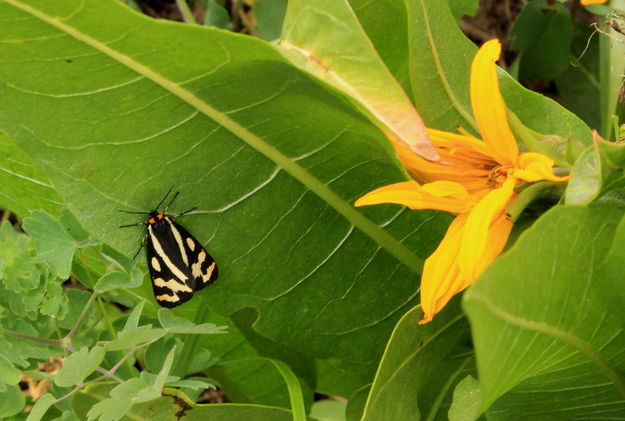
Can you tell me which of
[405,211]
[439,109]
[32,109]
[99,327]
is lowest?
[99,327]

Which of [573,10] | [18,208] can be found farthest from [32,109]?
[573,10]

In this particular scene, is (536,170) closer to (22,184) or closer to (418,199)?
(418,199)

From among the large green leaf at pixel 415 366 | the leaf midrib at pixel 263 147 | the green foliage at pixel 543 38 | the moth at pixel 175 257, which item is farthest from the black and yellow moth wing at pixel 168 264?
the green foliage at pixel 543 38

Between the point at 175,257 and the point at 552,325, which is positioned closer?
the point at 552,325

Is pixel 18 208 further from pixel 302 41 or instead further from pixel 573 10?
pixel 573 10

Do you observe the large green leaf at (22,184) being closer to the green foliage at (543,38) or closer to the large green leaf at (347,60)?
the large green leaf at (347,60)

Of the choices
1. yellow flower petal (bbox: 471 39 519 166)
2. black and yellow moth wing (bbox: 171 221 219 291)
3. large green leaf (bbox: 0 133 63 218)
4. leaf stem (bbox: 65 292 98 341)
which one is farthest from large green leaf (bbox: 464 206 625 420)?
large green leaf (bbox: 0 133 63 218)

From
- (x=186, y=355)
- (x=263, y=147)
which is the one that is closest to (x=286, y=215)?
(x=263, y=147)
